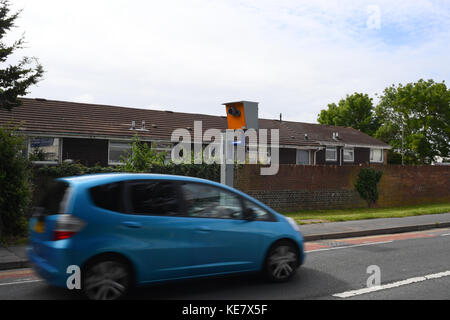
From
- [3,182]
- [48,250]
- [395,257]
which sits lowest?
[395,257]

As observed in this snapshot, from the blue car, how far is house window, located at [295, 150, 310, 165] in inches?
912

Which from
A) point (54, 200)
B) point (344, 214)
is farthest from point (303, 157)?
point (54, 200)

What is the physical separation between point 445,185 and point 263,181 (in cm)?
1313

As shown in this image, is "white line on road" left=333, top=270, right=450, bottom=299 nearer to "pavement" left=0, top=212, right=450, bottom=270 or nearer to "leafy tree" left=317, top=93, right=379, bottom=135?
"pavement" left=0, top=212, right=450, bottom=270

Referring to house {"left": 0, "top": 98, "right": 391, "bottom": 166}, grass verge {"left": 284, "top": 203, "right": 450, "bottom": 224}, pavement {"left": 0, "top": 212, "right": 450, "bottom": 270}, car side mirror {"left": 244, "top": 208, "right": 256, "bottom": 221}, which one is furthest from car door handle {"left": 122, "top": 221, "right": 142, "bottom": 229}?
house {"left": 0, "top": 98, "right": 391, "bottom": 166}

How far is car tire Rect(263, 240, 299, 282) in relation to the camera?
22.1 ft

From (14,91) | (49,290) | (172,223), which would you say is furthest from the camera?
(14,91)

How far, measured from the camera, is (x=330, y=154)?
112 ft

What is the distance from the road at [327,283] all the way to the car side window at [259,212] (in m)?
0.97

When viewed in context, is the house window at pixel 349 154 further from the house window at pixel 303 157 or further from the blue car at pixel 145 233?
the blue car at pixel 145 233

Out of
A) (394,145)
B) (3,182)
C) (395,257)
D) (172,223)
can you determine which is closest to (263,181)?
(395,257)

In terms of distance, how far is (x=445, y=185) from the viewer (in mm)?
25047

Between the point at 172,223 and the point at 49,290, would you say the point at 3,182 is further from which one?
the point at 172,223
